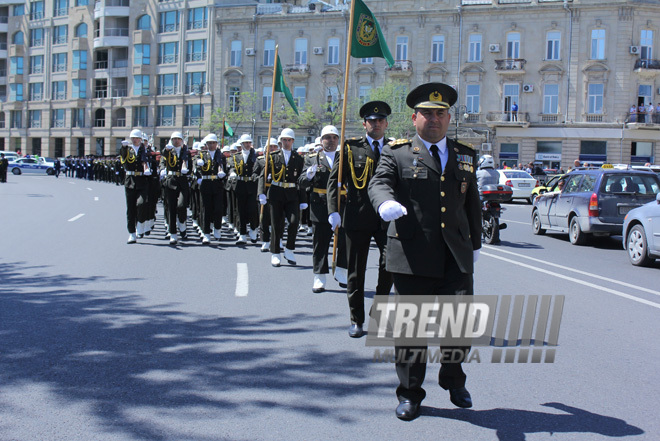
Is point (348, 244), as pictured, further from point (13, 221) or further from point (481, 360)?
point (13, 221)

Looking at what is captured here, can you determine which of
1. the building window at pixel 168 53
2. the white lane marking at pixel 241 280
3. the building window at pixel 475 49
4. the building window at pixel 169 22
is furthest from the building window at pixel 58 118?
the white lane marking at pixel 241 280

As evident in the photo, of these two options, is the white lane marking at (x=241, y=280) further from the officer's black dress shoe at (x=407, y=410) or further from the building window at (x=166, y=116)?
the building window at (x=166, y=116)

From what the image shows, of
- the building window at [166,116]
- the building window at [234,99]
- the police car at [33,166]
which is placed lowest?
the police car at [33,166]

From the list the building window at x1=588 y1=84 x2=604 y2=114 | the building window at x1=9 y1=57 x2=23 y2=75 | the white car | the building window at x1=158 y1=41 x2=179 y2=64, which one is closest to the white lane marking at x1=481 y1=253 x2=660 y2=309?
the white car

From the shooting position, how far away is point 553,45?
165 feet

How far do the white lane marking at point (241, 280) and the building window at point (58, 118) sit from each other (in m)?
66.0

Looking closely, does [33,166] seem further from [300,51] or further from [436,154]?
[436,154]

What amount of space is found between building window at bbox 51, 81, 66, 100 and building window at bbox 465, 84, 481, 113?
40.4 metres

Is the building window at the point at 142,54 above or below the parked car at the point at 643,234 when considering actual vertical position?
above

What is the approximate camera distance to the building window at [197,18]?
6175 centimetres

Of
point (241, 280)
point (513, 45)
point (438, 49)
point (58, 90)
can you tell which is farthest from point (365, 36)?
point (58, 90)

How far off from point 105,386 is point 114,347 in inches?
40.7

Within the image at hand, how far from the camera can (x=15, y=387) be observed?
4.80 meters

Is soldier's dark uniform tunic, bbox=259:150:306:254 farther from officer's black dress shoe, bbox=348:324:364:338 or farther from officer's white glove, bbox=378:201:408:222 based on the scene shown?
officer's white glove, bbox=378:201:408:222
